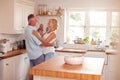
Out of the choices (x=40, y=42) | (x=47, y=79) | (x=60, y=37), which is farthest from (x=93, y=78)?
(x=60, y=37)

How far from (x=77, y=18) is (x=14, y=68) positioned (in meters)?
2.39

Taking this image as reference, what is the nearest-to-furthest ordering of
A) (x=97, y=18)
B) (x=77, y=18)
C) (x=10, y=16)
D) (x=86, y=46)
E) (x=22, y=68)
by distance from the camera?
(x=10, y=16), (x=22, y=68), (x=86, y=46), (x=97, y=18), (x=77, y=18)

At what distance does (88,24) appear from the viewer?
16.9 feet

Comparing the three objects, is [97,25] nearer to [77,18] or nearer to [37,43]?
[77,18]

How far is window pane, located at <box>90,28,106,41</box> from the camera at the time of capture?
5.14 m

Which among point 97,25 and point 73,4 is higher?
point 73,4

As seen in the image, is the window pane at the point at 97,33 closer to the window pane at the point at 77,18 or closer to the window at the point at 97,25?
the window at the point at 97,25

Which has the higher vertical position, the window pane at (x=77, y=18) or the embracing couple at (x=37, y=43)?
the window pane at (x=77, y=18)

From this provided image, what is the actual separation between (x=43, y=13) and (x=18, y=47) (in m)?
1.22

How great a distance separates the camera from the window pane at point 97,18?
16.7ft

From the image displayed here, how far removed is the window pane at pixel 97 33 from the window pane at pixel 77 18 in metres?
0.36

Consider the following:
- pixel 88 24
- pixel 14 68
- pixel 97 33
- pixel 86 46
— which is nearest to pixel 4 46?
pixel 14 68

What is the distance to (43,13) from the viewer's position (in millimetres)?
5141

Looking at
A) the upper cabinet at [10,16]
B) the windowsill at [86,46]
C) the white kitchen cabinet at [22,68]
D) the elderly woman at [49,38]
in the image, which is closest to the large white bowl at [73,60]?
the elderly woman at [49,38]
